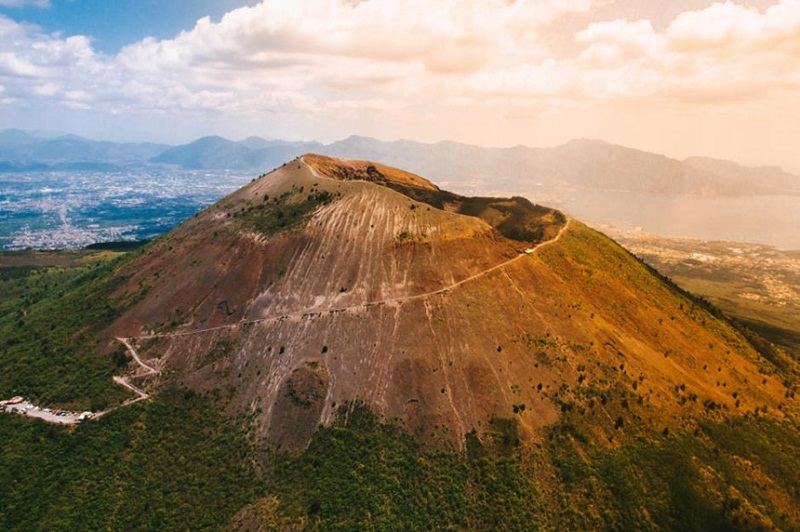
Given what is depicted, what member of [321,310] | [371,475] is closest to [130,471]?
[371,475]

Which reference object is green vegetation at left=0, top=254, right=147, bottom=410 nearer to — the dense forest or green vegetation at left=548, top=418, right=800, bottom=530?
the dense forest

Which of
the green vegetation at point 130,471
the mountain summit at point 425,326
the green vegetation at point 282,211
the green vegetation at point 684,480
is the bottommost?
the green vegetation at point 130,471

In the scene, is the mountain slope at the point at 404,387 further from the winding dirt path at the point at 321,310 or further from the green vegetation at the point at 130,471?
the winding dirt path at the point at 321,310

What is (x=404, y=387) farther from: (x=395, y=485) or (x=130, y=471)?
(x=130, y=471)

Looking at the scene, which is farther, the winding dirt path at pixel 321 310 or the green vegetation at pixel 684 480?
the winding dirt path at pixel 321 310

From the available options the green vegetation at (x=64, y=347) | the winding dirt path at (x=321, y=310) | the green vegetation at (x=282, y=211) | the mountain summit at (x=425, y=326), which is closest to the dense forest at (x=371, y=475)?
the green vegetation at (x=64, y=347)

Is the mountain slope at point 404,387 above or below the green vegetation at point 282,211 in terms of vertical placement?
below

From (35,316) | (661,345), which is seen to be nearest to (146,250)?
(35,316)

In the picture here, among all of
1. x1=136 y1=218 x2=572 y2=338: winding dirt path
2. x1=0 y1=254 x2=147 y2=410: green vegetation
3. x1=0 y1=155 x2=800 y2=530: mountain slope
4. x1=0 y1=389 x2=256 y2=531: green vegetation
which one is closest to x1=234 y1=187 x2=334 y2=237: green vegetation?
x1=0 y1=155 x2=800 y2=530: mountain slope

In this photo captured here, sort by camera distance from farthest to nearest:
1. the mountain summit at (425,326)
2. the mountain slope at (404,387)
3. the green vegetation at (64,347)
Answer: the green vegetation at (64,347), the mountain summit at (425,326), the mountain slope at (404,387)
